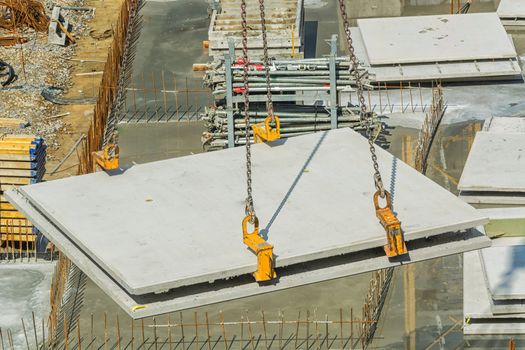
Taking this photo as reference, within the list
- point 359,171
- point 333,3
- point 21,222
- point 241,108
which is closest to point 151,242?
point 359,171

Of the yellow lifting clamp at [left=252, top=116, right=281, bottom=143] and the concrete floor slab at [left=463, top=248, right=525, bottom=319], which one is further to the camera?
the concrete floor slab at [left=463, top=248, right=525, bottom=319]

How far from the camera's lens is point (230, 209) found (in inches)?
817

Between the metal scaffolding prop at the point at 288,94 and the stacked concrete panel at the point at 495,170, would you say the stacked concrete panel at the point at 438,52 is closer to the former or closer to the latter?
the metal scaffolding prop at the point at 288,94

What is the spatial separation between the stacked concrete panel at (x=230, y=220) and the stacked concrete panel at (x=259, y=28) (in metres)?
14.3

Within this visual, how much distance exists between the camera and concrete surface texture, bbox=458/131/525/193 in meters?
31.4

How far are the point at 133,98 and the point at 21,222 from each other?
8.47 metres

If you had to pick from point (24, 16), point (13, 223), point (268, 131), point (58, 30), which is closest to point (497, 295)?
point (268, 131)

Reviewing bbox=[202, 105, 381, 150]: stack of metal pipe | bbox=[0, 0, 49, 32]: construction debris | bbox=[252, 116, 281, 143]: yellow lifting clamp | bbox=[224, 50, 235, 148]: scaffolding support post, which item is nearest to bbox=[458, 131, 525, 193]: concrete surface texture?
bbox=[202, 105, 381, 150]: stack of metal pipe

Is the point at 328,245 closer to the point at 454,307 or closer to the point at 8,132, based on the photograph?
the point at 454,307

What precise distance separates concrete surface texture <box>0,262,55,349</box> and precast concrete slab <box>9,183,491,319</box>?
6297mm

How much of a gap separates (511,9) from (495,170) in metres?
12.0

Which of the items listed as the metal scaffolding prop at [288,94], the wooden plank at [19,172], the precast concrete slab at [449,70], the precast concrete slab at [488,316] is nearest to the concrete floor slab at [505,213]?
the precast concrete slab at [488,316]

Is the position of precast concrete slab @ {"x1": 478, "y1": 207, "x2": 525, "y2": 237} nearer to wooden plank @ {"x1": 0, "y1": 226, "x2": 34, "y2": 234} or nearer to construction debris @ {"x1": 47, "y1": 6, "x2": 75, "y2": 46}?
wooden plank @ {"x1": 0, "y1": 226, "x2": 34, "y2": 234}

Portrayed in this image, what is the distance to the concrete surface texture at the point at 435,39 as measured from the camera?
3844cm
